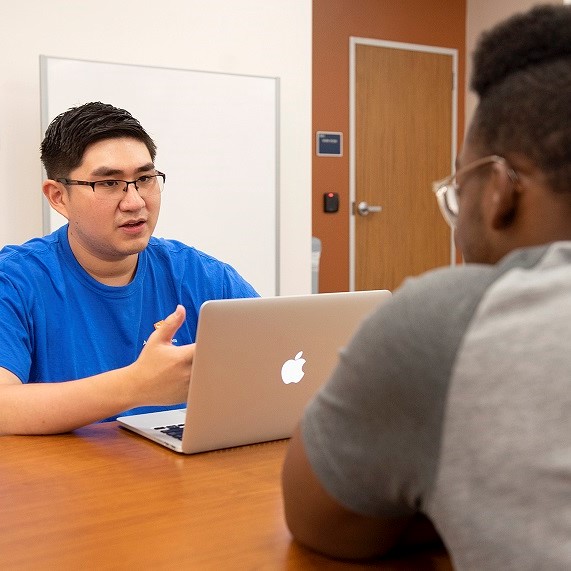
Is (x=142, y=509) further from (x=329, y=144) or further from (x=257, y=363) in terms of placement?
(x=329, y=144)

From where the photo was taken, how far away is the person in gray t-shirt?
0.63m

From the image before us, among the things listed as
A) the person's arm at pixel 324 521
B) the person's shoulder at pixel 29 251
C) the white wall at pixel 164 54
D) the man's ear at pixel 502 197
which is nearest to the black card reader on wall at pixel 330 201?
the white wall at pixel 164 54

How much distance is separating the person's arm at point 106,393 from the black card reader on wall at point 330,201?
12.5ft

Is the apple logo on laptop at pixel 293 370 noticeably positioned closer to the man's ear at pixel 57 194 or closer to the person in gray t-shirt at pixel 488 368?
the person in gray t-shirt at pixel 488 368

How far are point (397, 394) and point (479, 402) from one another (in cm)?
7

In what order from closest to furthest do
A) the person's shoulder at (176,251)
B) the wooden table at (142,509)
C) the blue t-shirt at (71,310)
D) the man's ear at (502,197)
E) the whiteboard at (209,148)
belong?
the man's ear at (502,197) → the wooden table at (142,509) → the blue t-shirt at (71,310) → the person's shoulder at (176,251) → the whiteboard at (209,148)

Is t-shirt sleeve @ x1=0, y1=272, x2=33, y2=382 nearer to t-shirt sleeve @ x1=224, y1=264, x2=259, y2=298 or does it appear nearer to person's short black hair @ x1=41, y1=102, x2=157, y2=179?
person's short black hair @ x1=41, y1=102, x2=157, y2=179

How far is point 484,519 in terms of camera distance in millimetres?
653

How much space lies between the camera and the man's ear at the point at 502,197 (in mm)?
748

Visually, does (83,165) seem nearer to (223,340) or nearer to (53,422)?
(53,422)

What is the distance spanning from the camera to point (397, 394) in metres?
0.69

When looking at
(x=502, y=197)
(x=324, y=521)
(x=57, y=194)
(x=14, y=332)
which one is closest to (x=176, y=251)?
(x=57, y=194)

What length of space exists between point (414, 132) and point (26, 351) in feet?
14.1

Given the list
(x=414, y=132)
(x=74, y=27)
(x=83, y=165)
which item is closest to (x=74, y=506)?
(x=83, y=165)
